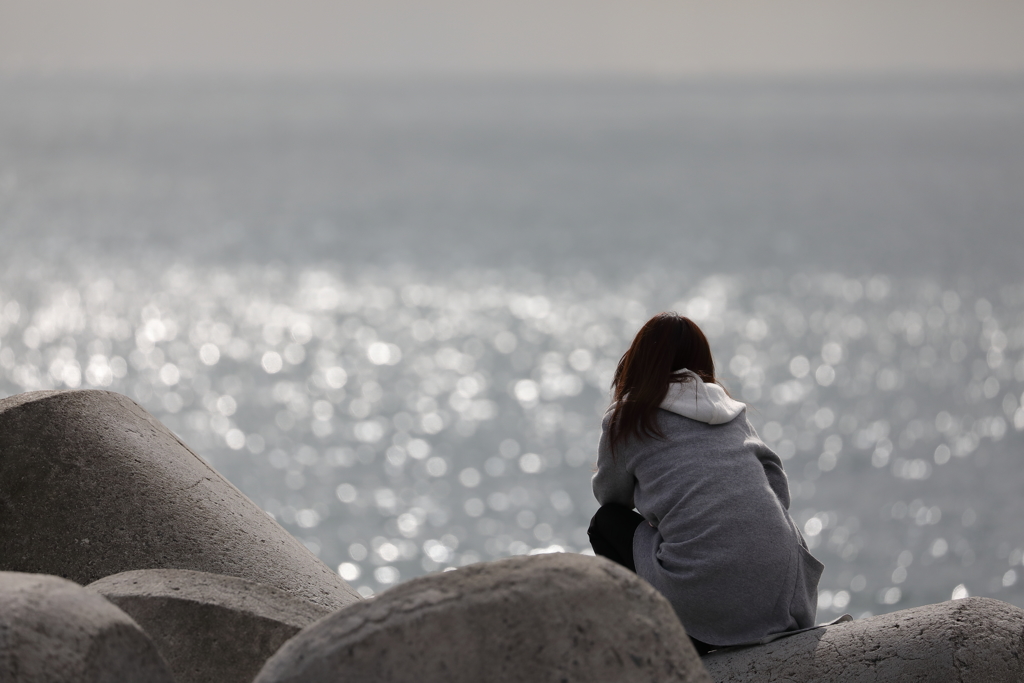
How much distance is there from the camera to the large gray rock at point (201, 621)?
3.58 meters

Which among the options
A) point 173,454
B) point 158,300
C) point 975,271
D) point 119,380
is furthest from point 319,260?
point 173,454

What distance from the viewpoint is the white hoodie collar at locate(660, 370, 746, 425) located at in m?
4.04

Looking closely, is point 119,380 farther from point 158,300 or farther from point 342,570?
point 342,570

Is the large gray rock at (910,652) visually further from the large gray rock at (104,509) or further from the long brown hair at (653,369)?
the large gray rock at (104,509)

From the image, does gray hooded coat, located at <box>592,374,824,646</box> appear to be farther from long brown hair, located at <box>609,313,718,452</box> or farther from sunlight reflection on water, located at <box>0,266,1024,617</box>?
sunlight reflection on water, located at <box>0,266,1024,617</box>

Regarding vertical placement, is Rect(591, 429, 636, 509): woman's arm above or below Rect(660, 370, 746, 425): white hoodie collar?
below

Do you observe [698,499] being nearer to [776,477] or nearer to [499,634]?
[776,477]

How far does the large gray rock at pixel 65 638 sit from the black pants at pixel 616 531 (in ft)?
6.33

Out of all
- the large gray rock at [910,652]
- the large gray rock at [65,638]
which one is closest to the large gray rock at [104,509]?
the large gray rock at [65,638]

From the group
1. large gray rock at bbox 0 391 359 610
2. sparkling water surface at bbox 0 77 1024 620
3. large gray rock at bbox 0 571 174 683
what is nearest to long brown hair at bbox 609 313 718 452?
large gray rock at bbox 0 391 359 610

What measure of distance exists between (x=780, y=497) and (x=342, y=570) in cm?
1532

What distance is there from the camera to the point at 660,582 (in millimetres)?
3951

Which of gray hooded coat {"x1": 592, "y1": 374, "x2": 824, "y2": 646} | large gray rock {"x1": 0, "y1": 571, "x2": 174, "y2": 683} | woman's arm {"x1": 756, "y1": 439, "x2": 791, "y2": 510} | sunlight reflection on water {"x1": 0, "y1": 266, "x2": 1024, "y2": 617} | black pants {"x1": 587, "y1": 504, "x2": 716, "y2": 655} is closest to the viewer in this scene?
large gray rock {"x1": 0, "y1": 571, "x2": 174, "y2": 683}

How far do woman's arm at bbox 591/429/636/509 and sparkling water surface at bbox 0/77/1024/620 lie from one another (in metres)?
14.3
